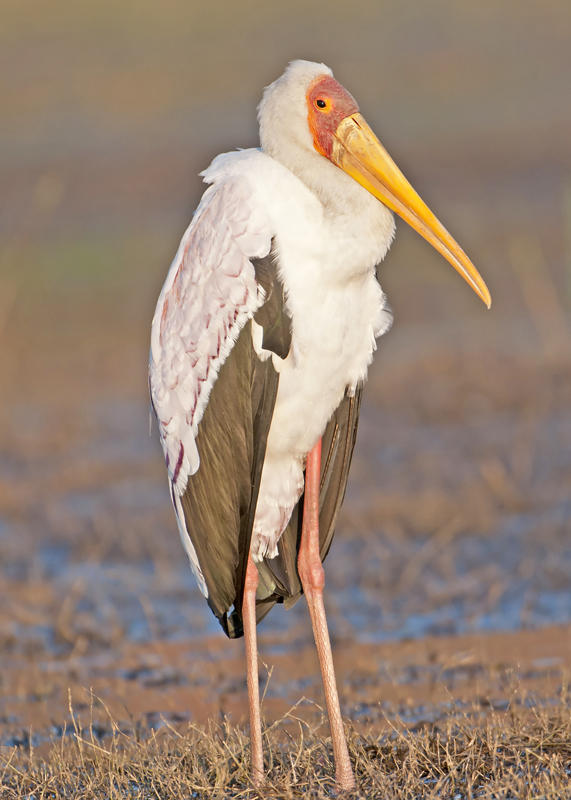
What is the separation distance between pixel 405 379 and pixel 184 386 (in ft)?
17.8

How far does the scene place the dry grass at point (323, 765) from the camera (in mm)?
4039

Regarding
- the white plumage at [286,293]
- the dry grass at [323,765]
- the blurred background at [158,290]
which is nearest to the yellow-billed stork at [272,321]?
the white plumage at [286,293]

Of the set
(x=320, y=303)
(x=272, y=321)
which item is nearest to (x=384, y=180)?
(x=320, y=303)

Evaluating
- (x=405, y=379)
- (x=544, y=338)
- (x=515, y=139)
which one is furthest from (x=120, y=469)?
(x=515, y=139)

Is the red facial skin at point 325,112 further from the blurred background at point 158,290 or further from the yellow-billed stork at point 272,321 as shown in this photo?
the blurred background at point 158,290

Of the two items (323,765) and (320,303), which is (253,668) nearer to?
(323,765)

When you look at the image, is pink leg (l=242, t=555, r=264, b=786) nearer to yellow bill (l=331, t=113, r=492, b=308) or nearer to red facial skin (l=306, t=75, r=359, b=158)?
yellow bill (l=331, t=113, r=492, b=308)

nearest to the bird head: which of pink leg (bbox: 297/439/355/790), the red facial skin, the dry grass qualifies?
the red facial skin

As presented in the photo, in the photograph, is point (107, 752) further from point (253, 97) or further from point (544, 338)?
point (253, 97)

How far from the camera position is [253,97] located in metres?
17.7

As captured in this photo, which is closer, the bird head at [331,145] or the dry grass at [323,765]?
the dry grass at [323,765]

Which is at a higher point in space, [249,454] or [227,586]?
[249,454]

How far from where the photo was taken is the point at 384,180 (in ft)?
14.1

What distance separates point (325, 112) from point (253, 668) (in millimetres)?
1553
